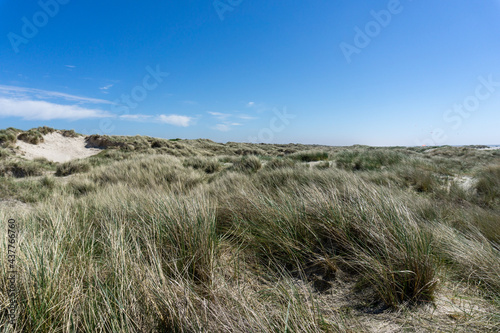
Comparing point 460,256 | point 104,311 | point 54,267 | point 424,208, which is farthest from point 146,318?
point 424,208

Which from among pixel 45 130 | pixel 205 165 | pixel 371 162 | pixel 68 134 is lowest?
pixel 205 165

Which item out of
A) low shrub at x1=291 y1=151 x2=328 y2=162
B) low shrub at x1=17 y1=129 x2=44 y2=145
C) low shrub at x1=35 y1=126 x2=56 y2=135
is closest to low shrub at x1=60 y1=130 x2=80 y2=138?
low shrub at x1=35 y1=126 x2=56 y2=135

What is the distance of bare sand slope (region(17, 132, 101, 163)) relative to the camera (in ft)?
48.7

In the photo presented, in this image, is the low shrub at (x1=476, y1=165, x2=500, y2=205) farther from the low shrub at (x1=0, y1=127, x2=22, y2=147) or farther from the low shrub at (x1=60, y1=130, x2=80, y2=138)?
the low shrub at (x1=60, y1=130, x2=80, y2=138)

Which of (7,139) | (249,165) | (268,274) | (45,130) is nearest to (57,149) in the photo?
(45,130)

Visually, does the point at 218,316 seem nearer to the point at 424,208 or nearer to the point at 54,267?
the point at 54,267

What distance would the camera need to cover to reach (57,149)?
55.6 feet

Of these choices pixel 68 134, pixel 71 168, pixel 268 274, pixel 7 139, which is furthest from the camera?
pixel 68 134

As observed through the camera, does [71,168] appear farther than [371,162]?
Yes

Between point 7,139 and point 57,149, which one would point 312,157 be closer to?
point 7,139

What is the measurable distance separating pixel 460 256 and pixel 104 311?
7.88ft

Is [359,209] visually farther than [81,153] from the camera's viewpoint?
No

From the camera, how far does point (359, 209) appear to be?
234cm

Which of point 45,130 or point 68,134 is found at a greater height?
point 45,130
